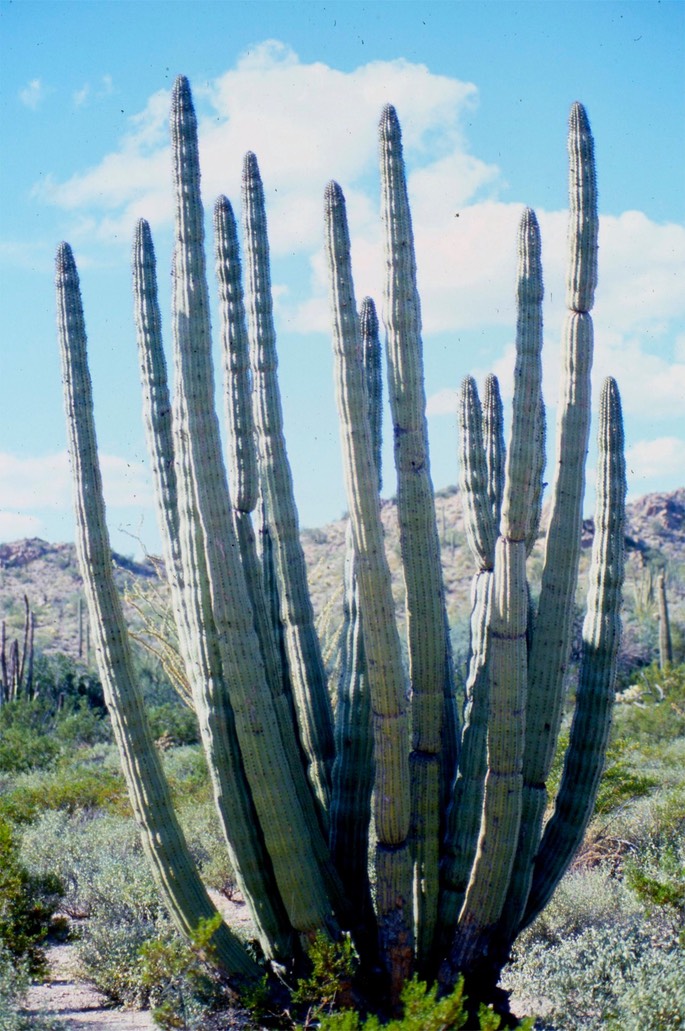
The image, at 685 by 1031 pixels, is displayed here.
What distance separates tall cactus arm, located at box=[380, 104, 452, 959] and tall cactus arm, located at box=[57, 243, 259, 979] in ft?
4.22

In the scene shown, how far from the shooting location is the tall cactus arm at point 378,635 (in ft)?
19.9

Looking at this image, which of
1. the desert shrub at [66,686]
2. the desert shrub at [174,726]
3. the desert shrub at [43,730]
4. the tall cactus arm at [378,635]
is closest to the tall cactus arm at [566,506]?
the tall cactus arm at [378,635]

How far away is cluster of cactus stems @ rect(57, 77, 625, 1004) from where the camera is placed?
622 cm

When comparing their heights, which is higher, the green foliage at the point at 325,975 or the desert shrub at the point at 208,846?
the green foliage at the point at 325,975

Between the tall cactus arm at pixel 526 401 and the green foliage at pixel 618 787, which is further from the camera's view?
the green foliage at pixel 618 787

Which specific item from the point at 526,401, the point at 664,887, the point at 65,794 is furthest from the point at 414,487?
the point at 65,794

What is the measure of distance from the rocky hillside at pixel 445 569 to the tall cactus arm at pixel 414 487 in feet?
59.4

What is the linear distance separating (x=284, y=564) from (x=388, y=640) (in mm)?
1360

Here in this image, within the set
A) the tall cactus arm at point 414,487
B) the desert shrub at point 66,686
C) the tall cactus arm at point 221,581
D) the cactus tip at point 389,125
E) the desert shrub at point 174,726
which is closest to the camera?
the tall cactus arm at point 221,581

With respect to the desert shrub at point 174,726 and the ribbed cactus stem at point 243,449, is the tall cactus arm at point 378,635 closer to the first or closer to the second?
the ribbed cactus stem at point 243,449

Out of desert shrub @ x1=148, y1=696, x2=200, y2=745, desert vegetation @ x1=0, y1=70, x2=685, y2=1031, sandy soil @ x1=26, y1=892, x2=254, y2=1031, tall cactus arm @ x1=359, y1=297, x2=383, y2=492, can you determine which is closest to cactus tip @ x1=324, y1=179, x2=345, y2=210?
desert vegetation @ x1=0, y1=70, x2=685, y2=1031

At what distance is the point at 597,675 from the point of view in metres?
7.21

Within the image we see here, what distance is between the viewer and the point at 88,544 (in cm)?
659

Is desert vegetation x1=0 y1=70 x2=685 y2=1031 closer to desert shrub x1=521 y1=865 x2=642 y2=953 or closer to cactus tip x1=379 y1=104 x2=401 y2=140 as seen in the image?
cactus tip x1=379 y1=104 x2=401 y2=140
